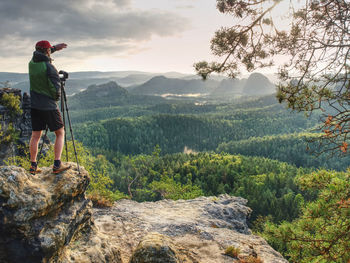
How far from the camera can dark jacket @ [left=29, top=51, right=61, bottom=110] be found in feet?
24.9

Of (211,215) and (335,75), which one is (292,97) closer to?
(335,75)

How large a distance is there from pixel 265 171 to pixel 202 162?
23.3 metres

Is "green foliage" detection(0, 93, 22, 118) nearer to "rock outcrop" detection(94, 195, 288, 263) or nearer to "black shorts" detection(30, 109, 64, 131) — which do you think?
"rock outcrop" detection(94, 195, 288, 263)

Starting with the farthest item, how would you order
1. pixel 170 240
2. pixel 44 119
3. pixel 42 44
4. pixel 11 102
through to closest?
pixel 11 102 → pixel 170 240 → pixel 44 119 → pixel 42 44

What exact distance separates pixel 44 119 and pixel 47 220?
3454mm

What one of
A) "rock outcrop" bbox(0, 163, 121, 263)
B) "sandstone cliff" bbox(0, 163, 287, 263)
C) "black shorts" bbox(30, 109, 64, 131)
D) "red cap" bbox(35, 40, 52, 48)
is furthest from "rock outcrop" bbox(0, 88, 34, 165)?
"red cap" bbox(35, 40, 52, 48)

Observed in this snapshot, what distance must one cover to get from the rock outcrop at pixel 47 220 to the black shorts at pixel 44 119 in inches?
62.9

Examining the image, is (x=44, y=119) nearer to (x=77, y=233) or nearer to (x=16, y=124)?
(x=77, y=233)

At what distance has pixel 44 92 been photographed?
7707 millimetres

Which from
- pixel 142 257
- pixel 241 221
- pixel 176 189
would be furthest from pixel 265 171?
pixel 142 257

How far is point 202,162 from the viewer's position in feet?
288

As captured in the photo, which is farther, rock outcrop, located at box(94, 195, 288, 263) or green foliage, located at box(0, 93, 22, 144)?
green foliage, located at box(0, 93, 22, 144)

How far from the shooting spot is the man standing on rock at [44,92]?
7586mm

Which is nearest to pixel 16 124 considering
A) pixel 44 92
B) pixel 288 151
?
pixel 44 92
